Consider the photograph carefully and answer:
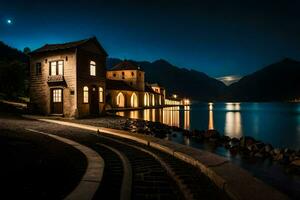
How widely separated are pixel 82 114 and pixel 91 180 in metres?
21.8

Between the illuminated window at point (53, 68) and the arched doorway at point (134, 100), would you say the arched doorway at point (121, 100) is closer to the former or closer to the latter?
the arched doorway at point (134, 100)

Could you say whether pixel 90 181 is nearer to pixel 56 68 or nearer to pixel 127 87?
pixel 56 68

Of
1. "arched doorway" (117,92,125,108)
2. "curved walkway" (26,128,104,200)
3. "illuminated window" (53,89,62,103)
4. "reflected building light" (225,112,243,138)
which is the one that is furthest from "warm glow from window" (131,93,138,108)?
"curved walkway" (26,128,104,200)

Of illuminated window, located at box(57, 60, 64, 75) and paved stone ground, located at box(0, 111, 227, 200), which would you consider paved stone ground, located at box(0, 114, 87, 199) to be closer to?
paved stone ground, located at box(0, 111, 227, 200)

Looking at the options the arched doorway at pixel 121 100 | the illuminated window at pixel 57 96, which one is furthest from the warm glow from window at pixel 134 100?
the illuminated window at pixel 57 96

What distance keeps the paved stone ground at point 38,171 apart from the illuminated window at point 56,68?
18.8 metres

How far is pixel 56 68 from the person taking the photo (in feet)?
87.5

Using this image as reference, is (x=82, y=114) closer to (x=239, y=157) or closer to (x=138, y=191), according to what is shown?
(x=239, y=157)

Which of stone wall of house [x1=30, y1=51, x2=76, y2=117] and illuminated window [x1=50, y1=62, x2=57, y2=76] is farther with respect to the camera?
illuminated window [x1=50, y1=62, x2=57, y2=76]

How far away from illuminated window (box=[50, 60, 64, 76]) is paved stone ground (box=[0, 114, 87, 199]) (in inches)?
740

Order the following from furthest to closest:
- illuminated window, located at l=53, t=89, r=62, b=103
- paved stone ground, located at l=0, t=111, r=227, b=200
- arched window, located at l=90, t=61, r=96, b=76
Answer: arched window, located at l=90, t=61, r=96, b=76, illuminated window, located at l=53, t=89, r=62, b=103, paved stone ground, located at l=0, t=111, r=227, b=200

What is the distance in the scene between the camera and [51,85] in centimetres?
2664

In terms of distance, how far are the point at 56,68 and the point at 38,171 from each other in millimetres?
22832

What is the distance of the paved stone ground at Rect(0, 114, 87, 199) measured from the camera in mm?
4766
